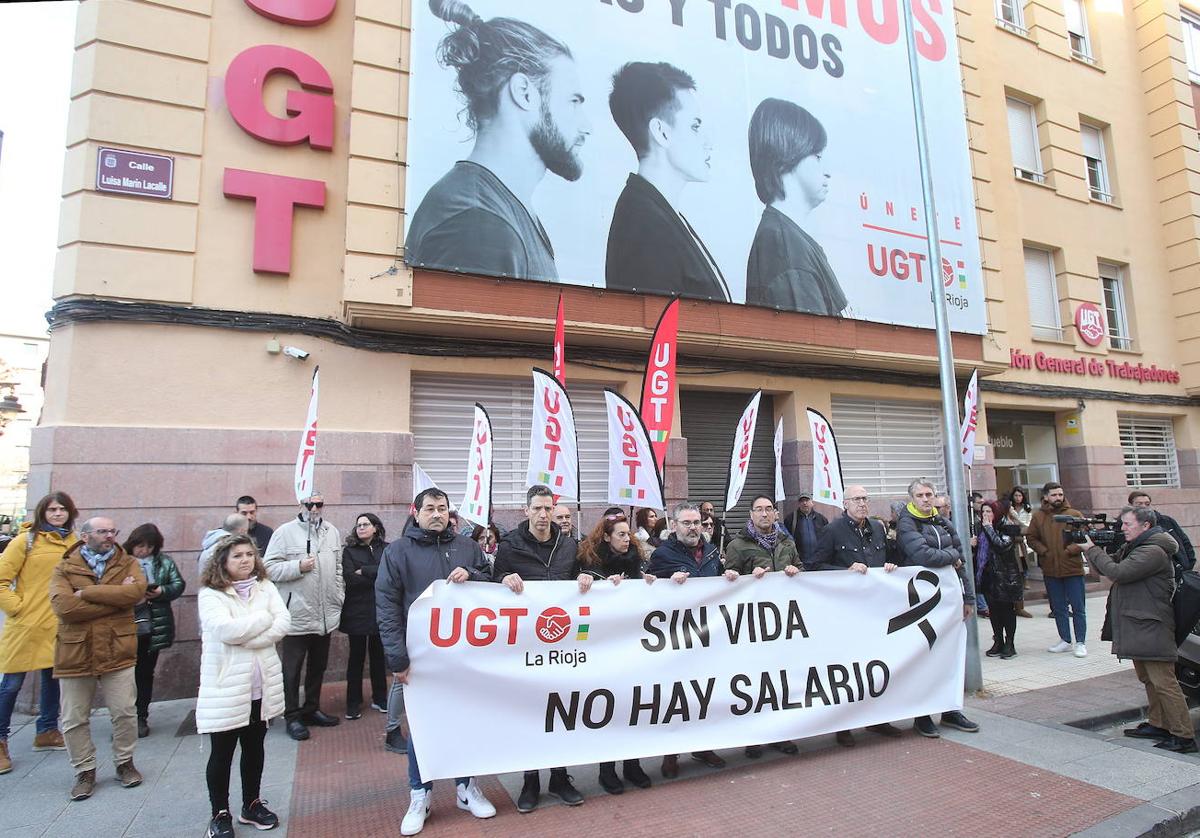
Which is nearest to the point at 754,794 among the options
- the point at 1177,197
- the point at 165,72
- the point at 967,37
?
the point at 165,72

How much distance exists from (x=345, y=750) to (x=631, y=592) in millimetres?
2731

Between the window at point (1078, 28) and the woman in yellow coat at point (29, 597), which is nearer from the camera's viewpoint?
the woman in yellow coat at point (29, 597)

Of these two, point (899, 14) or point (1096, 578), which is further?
point (1096, 578)

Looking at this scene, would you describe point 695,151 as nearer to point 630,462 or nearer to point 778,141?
point 778,141

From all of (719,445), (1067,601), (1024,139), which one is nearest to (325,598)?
(719,445)

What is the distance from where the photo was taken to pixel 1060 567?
26.3ft

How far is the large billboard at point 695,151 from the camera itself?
844cm

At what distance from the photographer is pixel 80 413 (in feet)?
22.8

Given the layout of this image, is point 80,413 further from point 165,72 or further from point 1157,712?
point 1157,712

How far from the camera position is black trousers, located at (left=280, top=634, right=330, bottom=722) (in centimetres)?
597

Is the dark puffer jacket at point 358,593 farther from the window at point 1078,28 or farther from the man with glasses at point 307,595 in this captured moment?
the window at point 1078,28

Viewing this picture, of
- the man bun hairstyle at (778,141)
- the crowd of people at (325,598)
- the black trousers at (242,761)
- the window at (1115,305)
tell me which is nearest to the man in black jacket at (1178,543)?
the crowd of people at (325,598)

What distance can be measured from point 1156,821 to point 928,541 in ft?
7.51

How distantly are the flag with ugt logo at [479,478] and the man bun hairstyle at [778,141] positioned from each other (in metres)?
6.16
